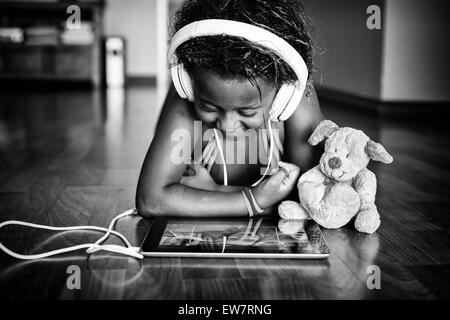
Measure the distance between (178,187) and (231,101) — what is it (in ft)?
0.84

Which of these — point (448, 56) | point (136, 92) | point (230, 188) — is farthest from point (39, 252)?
point (136, 92)

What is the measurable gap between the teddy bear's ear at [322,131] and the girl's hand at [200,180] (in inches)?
9.4

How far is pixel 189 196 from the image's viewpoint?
106 cm

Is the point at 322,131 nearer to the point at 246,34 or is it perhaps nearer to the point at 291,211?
the point at 291,211

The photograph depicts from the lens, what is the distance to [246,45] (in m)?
0.85

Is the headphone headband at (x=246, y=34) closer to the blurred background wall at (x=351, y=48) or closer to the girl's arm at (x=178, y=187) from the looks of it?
the girl's arm at (x=178, y=187)

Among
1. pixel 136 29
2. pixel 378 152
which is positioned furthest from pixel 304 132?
pixel 136 29

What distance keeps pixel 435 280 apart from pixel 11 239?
71cm

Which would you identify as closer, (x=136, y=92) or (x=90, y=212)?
(x=90, y=212)

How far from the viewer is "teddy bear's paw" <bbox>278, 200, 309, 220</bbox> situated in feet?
3.40

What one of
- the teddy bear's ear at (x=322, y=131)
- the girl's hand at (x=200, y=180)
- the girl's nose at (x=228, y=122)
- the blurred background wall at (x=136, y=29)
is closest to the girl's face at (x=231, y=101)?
the girl's nose at (x=228, y=122)

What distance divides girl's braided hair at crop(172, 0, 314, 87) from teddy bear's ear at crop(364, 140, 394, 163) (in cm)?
19

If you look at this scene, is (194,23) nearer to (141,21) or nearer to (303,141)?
(303,141)

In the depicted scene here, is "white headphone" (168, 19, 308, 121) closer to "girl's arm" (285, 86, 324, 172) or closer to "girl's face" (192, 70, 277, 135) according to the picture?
"girl's face" (192, 70, 277, 135)
